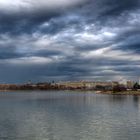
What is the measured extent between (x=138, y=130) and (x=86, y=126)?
22.3 feet

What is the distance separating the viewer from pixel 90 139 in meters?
33.8

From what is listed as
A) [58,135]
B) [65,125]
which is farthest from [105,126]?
[58,135]

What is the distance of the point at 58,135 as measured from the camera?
118 ft

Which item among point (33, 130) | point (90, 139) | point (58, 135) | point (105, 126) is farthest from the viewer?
point (105, 126)

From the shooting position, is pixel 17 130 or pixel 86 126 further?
pixel 86 126

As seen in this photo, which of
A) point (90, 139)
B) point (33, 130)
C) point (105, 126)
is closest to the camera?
point (90, 139)

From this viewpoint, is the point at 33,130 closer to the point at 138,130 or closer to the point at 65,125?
the point at 65,125

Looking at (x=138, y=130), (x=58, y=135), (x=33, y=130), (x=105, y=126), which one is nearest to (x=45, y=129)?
(x=33, y=130)

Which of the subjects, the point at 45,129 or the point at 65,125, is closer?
the point at 45,129

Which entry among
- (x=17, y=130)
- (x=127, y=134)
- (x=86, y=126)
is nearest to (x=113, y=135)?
(x=127, y=134)

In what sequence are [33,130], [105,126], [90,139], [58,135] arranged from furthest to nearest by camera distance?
[105,126]
[33,130]
[58,135]
[90,139]

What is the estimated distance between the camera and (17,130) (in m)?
39.2

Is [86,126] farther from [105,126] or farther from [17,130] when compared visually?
[17,130]

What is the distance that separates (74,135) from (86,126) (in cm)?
707
